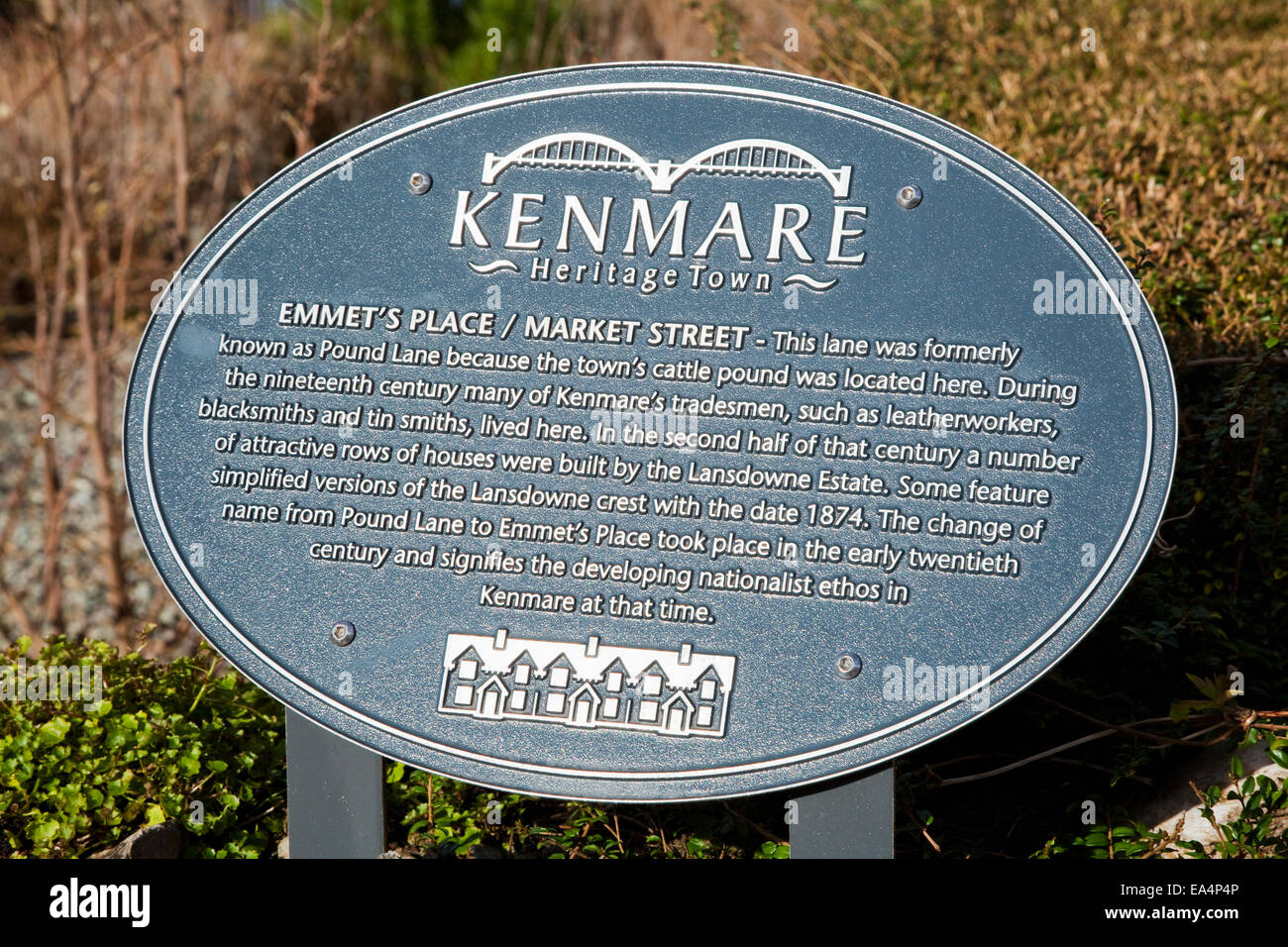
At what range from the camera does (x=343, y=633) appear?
260 cm

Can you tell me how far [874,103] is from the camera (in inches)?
105

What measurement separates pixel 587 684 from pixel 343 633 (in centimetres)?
56

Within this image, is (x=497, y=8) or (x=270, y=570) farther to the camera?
(x=497, y=8)

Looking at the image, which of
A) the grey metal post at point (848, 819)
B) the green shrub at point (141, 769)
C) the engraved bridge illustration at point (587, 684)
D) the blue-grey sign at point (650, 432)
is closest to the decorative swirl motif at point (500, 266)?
the blue-grey sign at point (650, 432)

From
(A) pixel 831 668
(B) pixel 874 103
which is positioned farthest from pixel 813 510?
(B) pixel 874 103

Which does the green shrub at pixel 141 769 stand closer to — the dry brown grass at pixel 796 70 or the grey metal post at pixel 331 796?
the grey metal post at pixel 331 796

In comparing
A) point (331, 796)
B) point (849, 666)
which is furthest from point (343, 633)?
point (849, 666)

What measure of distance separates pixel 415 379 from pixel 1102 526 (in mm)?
1531

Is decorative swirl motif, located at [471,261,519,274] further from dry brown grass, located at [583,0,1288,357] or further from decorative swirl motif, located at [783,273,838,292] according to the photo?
dry brown grass, located at [583,0,1288,357]

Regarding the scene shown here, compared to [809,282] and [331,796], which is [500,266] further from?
[331,796]

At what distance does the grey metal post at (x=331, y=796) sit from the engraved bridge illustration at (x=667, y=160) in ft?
4.47

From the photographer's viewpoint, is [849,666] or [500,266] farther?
[500,266]

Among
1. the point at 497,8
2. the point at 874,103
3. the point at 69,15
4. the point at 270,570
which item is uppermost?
the point at 497,8

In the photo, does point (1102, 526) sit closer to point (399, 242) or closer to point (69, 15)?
point (399, 242)
